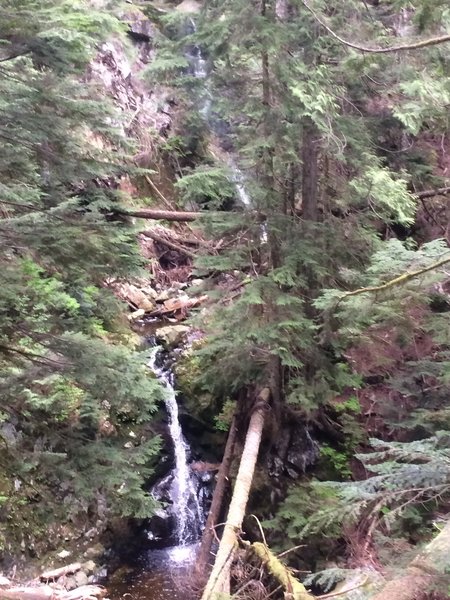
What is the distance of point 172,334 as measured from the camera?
1192 cm

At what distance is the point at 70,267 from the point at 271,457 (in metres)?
4.70

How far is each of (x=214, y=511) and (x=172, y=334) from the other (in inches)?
197

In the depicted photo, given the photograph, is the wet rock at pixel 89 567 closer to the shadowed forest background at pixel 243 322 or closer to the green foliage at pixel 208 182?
the shadowed forest background at pixel 243 322

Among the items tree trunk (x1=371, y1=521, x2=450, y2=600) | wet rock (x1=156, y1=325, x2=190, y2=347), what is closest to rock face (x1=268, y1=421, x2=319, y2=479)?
wet rock (x1=156, y1=325, x2=190, y2=347)

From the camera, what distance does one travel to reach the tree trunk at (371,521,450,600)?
8.95 feet

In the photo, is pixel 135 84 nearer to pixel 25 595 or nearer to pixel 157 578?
pixel 157 578

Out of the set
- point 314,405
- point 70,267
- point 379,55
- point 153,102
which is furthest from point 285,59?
point 153,102

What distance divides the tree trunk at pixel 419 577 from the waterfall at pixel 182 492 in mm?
6165

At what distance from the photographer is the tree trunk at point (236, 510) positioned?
4.66 metres

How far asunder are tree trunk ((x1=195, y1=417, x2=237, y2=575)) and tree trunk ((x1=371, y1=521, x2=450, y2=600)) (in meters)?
3.92

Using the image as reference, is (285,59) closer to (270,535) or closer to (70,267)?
(70,267)

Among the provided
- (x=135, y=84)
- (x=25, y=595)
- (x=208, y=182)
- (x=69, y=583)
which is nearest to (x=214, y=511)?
(x=69, y=583)

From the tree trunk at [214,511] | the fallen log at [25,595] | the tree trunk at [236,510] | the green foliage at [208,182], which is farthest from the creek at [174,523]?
the fallen log at [25,595]

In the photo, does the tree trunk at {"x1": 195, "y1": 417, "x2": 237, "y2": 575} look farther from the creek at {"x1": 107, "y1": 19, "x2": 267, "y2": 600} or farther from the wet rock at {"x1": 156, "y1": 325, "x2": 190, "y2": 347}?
the wet rock at {"x1": 156, "y1": 325, "x2": 190, "y2": 347}
